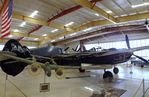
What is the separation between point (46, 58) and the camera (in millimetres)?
5078

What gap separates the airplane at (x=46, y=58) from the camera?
370 cm

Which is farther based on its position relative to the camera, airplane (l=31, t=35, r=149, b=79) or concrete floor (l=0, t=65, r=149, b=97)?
airplane (l=31, t=35, r=149, b=79)

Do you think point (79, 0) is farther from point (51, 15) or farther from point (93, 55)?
point (51, 15)

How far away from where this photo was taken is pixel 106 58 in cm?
709

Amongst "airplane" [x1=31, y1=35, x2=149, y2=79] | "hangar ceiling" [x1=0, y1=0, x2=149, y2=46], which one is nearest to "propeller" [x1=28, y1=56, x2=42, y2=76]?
"airplane" [x1=31, y1=35, x2=149, y2=79]

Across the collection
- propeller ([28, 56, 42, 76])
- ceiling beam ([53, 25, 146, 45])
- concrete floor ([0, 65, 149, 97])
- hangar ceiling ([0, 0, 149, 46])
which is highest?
hangar ceiling ([0, 0, 149, 46])

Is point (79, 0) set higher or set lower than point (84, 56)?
higher

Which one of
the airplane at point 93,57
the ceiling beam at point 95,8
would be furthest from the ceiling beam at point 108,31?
the airplane at point 93,57

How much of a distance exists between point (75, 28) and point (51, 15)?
14.6ft

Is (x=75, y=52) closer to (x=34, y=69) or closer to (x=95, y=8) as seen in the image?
(x=95, y=8)

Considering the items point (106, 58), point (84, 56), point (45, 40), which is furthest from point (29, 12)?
point (45, 40)

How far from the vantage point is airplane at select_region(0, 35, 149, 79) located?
370 cm

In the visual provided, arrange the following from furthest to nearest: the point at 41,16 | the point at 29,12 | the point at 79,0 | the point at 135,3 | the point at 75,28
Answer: the point at 75,28 → the point at 41,16 → the point at 29,12 → the point at 135,3 → the point at 79,0

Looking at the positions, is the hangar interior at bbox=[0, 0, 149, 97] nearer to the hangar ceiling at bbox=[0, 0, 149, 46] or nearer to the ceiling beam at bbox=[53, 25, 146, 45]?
the hangar ceiling at bbox=[0, 0, 149, 46]
